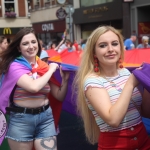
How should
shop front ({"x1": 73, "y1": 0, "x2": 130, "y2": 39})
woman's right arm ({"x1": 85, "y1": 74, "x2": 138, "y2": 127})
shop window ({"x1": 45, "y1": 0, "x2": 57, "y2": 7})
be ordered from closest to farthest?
1. woman's right arm ({"x1": 85, "y1": 74, "x2": 138, "y2": 127})
2. shop front ({"x1": 73, "y1": 0, "x2": 130, "y2": 39})
3. shop window ({"x1": 45, "y1": 0, "x2": 57, "y2": 7})

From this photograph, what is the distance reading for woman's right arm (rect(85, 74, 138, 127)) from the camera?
1830 millimetres

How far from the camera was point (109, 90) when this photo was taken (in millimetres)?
2008

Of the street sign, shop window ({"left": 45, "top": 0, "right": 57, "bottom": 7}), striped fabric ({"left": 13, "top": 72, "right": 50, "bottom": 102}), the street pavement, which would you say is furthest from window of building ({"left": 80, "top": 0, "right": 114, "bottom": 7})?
striped fabric ({"left": 13, "top": 72, "right": 50, "bottom": 102})

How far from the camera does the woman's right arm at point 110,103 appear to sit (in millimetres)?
1830

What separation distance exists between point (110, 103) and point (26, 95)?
40.3 inches

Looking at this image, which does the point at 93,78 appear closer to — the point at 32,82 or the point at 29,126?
the point at 32,82

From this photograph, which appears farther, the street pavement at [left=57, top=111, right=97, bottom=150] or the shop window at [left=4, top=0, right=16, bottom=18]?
the shop window at [left=4, top=0, right=16, bottom=18]

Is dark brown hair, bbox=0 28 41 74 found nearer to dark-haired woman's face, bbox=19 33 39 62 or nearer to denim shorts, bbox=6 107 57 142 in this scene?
dark-haired woman's face, bbox=19 33 39 62

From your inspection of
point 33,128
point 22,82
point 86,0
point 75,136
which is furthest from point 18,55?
point 86,0

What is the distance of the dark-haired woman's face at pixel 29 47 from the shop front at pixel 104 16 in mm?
14319

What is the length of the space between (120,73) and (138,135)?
400 mm

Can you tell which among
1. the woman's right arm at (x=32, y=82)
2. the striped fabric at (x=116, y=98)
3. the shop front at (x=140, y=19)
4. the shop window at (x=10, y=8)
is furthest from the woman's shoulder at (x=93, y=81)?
the shop window at (x=10, y=8)

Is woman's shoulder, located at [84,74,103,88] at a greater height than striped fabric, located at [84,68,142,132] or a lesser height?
greater

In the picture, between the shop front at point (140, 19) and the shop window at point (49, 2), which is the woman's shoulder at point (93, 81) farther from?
the shop window at point (49, 2)
